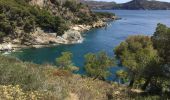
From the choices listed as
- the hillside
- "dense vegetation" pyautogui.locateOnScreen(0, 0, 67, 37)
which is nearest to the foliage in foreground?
the hillside

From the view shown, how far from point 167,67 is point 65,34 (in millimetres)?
87914

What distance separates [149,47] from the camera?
188 feet

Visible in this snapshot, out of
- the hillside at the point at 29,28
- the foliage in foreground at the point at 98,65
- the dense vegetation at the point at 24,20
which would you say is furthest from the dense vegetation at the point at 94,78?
the dense vegetation at the point at 24,20

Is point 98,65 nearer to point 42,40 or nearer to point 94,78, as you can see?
point 94,78

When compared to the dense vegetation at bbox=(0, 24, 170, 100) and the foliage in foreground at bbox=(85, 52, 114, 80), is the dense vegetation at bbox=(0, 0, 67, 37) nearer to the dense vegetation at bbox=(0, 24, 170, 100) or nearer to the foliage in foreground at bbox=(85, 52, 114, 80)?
the dense vegetation at bbox=(0, 24, 170, 100)

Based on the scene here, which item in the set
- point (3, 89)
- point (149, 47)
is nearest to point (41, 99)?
point (3, 89)

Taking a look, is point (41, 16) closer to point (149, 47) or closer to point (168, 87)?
point (149, 47)

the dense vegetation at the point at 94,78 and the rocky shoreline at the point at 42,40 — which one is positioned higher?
the dense vegetation at the point at 94,78

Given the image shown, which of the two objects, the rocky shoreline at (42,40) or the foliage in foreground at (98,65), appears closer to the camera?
the foliage in foreground at (98,65)

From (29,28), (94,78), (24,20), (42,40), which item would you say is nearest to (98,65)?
(94,78)

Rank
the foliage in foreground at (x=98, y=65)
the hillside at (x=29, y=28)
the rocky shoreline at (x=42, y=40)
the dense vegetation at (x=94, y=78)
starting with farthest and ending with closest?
the hillside at (x=29, y=28) → the rocky shoreline at (x=42, y=40) → the foliage in foreground at (x=98, y=65) → the dense vegetation at (x=94, y=78)

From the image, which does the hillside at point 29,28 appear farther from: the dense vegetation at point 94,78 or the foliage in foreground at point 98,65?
the foliage in foreground at point 98,65

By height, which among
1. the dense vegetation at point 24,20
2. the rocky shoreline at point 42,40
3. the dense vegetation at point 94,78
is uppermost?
the dense vegetation at point 94,78

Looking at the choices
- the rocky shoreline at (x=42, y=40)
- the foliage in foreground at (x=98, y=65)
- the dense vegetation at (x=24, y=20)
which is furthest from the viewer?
the dense vegetation at (x=24, y=20)
